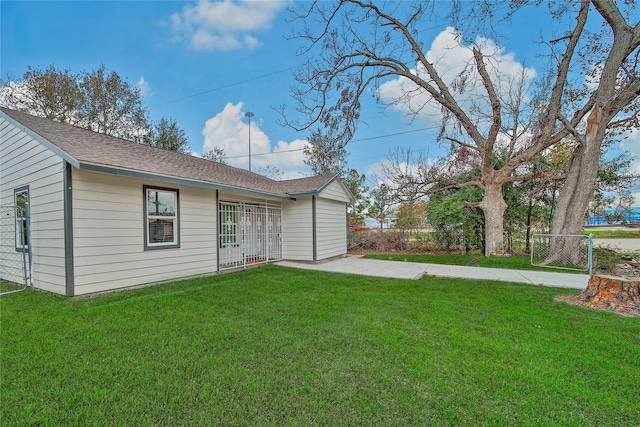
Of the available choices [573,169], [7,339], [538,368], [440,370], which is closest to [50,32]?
[7,339]

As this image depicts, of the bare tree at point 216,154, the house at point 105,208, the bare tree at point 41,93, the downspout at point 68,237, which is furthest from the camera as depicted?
the bare tree at point 216,154

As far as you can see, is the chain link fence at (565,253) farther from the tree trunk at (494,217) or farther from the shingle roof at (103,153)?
the shingle roof at (103,153)

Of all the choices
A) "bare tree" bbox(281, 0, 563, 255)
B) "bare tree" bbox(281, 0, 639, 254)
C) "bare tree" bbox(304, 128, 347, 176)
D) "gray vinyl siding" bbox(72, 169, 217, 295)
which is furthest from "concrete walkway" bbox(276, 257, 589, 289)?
"bare tree" bbox(304, 128, 347, 176)

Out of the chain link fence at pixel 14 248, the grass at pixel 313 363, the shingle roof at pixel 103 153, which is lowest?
the grass at pixel 313 363

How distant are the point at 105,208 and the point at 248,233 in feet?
14.5

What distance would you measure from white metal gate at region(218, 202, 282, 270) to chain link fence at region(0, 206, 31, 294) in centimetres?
390

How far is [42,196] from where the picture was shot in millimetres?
5320

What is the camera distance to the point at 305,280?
259 inches

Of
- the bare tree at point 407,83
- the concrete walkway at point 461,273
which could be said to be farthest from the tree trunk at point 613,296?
the bare tree at point 407,83

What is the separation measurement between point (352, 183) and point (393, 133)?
13.6 feet

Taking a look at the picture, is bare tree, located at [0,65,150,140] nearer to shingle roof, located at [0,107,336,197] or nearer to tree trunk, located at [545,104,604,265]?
shingle roof, located at [0,107,336,197]

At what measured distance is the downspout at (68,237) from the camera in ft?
15.4

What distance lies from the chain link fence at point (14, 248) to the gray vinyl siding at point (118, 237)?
1954 mm

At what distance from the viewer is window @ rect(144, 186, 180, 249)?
19.2 feet
